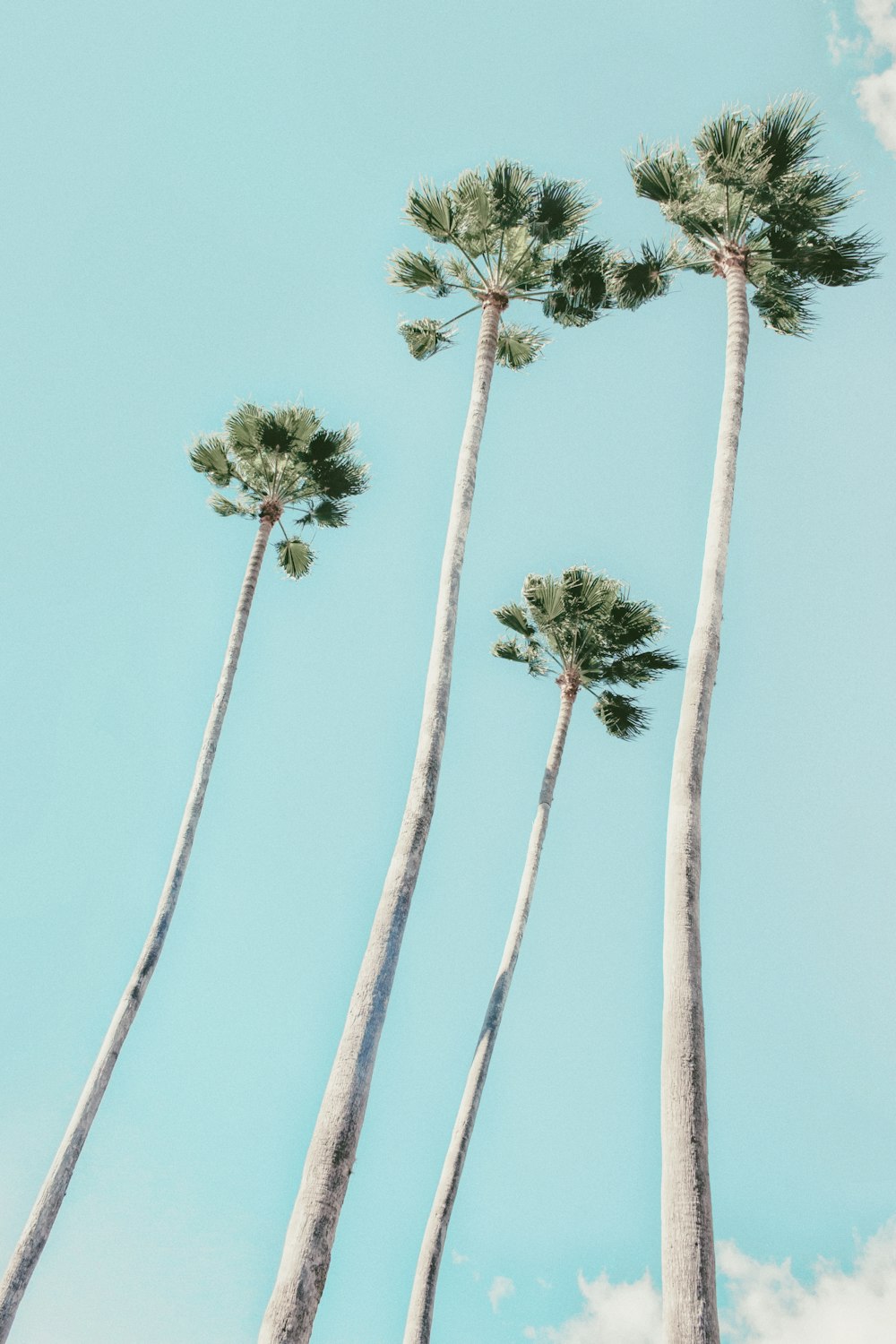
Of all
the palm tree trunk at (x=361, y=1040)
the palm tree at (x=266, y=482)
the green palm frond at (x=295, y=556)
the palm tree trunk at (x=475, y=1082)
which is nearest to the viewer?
the palm tree trunk at (x=361, y=1040)

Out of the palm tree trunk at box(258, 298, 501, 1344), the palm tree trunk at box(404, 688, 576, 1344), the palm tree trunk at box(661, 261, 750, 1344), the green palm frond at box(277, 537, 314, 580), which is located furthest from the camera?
the green palm frond at box(277, 537, 314, 580)

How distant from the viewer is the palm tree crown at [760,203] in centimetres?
1102

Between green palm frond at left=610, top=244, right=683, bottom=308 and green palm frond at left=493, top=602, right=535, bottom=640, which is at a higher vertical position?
green palm frond at left=610, top=244, right=683, bottom=308

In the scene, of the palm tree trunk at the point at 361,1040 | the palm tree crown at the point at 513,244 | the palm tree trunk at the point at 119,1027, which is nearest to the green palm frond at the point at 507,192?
the palm tree crown at the point at 513,244

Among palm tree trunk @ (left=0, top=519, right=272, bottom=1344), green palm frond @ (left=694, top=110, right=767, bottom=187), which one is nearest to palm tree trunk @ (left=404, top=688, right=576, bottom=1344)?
palm tree trunk @ (left=0, top=519, right=272, bottom=1344)

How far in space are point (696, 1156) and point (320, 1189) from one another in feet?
7.76

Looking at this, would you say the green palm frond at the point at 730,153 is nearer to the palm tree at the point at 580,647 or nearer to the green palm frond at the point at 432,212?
the green palm frond at the point at 432,212

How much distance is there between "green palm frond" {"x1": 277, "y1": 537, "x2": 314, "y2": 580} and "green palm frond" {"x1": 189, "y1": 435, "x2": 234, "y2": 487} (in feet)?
5.47

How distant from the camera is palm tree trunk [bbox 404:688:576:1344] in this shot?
468 inches

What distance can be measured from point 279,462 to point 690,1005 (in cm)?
1291

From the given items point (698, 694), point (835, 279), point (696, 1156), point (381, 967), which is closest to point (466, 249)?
point (835, 279)

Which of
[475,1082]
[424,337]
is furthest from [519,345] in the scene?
[475,1082]

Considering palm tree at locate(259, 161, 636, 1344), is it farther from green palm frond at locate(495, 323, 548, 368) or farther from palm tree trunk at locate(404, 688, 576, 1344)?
palm tree trunk at locate(404, 688, 576, 1344)

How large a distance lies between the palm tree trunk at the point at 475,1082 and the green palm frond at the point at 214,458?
7162 millimetres
